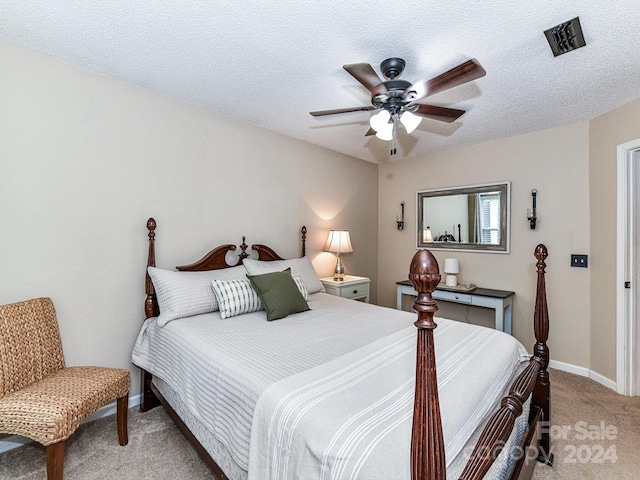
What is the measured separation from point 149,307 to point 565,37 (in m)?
3.18

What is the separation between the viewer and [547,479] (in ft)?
5.81

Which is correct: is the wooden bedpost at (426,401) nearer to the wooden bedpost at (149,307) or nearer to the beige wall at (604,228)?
the wooden bedpost at (149,307)

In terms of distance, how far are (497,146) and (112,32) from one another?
3690mm

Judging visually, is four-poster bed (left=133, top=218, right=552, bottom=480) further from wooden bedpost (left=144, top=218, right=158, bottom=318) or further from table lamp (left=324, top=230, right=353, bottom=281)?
table lamp (left=324, top=230, right=353, bottom=281)

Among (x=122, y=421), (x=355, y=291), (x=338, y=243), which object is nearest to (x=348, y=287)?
(x=355, y=291)

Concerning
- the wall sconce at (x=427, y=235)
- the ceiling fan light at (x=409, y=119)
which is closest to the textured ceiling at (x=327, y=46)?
the ceiling fan light at (x=409, y=119)

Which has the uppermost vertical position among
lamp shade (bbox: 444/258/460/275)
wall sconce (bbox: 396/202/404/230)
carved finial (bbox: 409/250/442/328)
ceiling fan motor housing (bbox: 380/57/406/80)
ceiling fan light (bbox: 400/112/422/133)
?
ceiling fan motor housing (bbox: 380/57/406/80)

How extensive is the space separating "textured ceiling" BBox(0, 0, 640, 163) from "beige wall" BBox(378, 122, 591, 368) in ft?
1.91

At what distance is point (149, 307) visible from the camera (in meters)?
2.43

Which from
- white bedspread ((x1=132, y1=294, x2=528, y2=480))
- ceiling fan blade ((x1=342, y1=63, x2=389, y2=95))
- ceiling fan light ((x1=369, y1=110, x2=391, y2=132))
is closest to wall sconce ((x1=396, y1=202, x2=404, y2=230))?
white bedspread ((x1=132, y1=294, x2=528, y2=480))

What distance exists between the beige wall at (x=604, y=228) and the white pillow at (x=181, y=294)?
3414 mm

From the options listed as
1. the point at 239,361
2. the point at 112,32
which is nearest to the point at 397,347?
the point at 239,361

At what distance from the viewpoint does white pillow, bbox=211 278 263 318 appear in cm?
236

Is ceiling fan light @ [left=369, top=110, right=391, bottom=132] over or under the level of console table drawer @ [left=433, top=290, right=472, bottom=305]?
over
